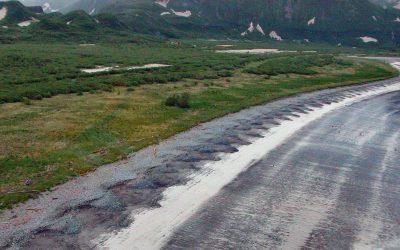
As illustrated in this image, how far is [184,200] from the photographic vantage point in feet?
72.1

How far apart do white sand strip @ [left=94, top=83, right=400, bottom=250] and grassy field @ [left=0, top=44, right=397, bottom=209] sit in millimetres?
5400

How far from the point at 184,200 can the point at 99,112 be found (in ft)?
61.8

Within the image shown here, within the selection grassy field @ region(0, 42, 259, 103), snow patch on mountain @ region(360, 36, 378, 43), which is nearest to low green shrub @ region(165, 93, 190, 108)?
grassy field @ region(0, 42, 259, 103)

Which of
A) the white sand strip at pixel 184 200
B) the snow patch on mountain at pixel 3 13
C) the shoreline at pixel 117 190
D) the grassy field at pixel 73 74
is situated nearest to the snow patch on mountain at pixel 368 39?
the grassy field at pixel 73 74

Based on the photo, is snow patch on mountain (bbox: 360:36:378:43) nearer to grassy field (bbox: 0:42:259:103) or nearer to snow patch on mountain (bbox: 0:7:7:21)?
grassy field (bbox: 0:42:259:103)

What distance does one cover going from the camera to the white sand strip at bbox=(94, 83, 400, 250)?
17938mm

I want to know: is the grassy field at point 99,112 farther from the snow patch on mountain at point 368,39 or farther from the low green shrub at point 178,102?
the snow patch on mountain at point 368,39

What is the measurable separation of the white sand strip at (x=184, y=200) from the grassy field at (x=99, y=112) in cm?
540

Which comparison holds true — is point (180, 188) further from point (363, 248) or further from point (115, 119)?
point (115, 119)

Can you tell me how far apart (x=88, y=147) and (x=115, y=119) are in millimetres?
7626

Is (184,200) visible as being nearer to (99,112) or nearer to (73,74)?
(99,112)

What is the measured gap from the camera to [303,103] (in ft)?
161

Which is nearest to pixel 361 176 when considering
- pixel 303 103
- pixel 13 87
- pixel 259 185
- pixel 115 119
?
pixel 259 185

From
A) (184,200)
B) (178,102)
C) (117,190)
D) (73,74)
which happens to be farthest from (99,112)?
(73,74)
